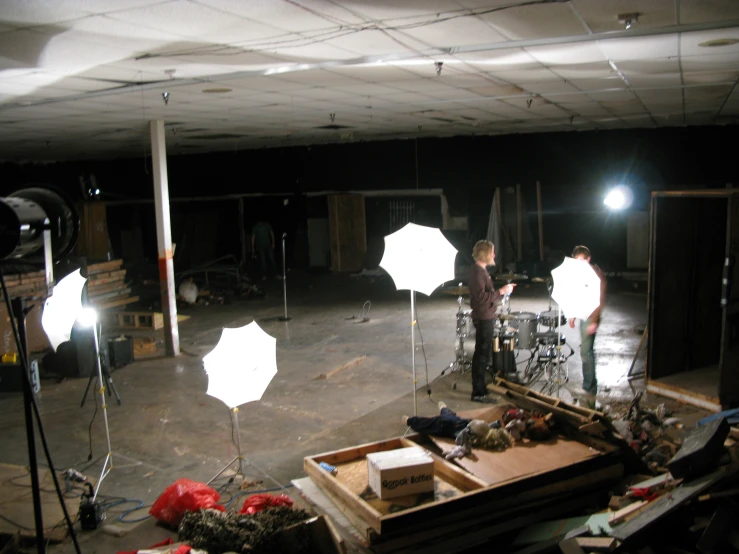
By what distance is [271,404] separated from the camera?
21.8 feet

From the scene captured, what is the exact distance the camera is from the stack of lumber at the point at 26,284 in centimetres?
Result: 884

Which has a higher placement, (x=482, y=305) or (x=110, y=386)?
(x=482, y=305)

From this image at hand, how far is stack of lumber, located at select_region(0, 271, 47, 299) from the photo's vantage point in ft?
29.0

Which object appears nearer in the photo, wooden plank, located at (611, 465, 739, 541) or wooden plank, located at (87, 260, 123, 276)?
wooden plank, located at (611, 465, 739, 541)

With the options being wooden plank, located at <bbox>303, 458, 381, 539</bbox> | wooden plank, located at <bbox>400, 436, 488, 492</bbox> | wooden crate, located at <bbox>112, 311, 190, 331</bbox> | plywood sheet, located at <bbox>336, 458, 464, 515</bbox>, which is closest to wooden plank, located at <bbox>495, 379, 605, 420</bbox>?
wooden plank, located at <bbox>400, 436, 488, 492</bbox>

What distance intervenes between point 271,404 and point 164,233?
3157 millimetres

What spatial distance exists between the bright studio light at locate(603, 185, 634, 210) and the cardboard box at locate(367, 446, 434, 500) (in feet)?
31.5

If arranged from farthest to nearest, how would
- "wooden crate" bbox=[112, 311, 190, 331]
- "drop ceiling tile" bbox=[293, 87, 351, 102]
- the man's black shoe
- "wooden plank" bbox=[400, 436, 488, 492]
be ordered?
"wooden crate" bbox=[112, 311, 190, 331]
"drop ceiling tile" bbox=[293, 87, 351, 102]
the man's black shoe
"wooden plank" bbox=[400, 436, 488, 492]

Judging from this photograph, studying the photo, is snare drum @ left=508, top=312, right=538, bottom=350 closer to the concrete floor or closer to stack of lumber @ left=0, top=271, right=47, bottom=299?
the concrete floor

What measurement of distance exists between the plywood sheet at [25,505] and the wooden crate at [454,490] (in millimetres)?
1709

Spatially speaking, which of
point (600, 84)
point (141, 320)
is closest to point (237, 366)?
point (600, 84)

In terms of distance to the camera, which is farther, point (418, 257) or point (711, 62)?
point (711, 62)

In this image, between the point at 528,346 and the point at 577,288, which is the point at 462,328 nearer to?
the point at 528,346

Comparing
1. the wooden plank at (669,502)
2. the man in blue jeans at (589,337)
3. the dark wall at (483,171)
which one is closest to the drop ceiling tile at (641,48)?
the man in blue jeans at (589,337)
